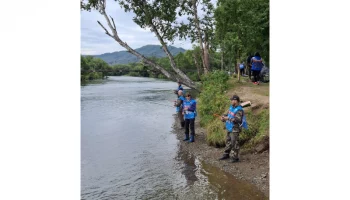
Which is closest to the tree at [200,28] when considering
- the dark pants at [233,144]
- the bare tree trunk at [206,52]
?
the bare tree trunk at [206,52]

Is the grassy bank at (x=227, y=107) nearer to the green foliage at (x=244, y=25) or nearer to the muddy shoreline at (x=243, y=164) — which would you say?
the muddy shoreline at (x=243, y=164)

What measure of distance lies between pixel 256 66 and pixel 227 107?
1.28 m

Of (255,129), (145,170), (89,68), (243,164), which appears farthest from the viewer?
(89,68)

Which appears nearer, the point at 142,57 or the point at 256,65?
the point at 256,65

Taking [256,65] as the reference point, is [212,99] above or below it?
below

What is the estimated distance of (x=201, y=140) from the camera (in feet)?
22.1

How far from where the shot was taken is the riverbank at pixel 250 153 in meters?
4.34

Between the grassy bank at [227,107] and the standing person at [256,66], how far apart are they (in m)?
0.17

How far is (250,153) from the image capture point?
5180 millimetres

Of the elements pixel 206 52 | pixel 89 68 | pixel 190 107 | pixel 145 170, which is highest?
pixel 206 52

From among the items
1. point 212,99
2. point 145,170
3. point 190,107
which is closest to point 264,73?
point 212,99

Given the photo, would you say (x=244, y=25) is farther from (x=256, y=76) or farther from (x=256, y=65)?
(x=256, y=76)

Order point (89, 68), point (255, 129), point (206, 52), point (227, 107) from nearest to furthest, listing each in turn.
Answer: point (255, 129) < point (227, 107) < point (206, 52) < point (89, 68)
